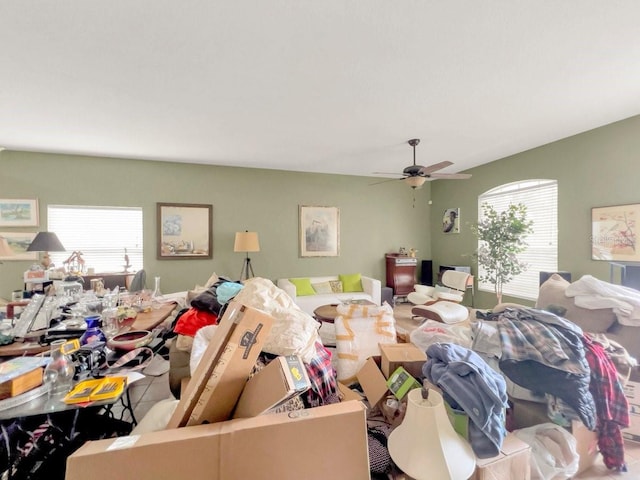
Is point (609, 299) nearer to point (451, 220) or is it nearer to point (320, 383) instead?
point (320, 383)

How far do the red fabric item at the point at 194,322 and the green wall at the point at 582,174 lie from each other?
169 inches

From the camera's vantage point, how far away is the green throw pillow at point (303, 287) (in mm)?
4648

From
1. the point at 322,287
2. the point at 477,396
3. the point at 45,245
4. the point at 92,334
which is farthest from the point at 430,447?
the point at 45,245

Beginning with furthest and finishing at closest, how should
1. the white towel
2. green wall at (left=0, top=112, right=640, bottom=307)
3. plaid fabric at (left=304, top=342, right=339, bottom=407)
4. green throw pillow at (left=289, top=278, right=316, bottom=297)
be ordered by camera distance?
1. green throw pillow at (left=289, top=278, right=316, bottom=297)
2. green wall at (left=0, top=112, right=640, bottom=307)
3. the white towel
4. plaid fabric at (left=304, top=342, right=339, bottom=407)

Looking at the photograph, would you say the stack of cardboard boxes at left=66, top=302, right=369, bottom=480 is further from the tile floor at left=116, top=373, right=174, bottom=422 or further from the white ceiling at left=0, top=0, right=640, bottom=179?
the white ceiling at left=0, top=0, right=640, bottom=179

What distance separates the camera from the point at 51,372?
1.14m

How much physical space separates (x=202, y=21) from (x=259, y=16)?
0.35 metres

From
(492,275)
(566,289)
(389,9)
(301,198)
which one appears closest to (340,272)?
(301,198)

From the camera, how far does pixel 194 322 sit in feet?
6.15

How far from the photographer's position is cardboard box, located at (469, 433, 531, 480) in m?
1.05

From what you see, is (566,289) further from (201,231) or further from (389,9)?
(201,231)

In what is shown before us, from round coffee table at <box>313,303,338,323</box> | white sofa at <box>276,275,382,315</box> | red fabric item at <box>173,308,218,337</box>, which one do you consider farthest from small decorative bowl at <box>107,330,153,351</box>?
white sofa at <box>276,275,382,315</box>

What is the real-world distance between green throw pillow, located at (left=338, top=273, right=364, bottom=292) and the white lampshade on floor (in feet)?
13.0

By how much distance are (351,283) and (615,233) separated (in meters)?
3.52
